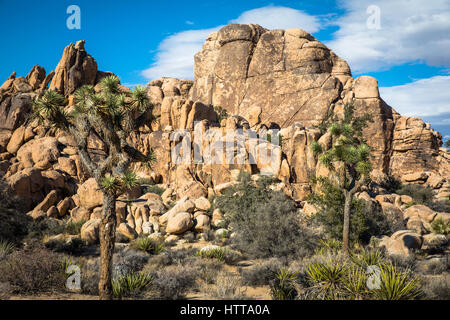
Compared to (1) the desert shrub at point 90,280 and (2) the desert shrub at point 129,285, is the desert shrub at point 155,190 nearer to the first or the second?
(1) the desert shrub at point 90,280

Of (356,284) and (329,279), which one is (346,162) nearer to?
(329,279)

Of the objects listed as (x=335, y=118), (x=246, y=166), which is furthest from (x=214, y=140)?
(x=335, y=118)

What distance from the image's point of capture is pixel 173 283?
31.2ft

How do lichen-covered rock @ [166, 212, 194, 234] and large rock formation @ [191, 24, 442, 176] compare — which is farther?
large rock formation @ [191, 24, 442, 176]

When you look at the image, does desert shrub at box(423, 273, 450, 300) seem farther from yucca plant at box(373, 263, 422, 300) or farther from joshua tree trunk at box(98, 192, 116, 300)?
joshua tree trunk at box(98, 192, 116, 300)

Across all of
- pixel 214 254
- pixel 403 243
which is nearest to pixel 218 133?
pixel 214 254

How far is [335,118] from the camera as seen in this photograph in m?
34.7

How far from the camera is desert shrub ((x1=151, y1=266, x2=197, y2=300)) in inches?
362

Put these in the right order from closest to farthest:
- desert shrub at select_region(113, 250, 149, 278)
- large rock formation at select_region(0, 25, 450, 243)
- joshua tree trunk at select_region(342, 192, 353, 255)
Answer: desert shrub at select_region(113, 250, 149, 278) < joshua tree trunk at select_region(342, 192, 353, 255) < large rock formation at select_region(0, 25, 450, 243)

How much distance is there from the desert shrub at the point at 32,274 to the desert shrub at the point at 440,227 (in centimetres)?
1986

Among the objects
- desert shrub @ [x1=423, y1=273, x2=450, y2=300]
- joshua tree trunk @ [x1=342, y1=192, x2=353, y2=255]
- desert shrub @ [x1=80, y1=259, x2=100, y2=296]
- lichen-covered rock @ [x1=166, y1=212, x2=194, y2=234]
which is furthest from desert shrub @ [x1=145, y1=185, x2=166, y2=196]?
desert shrub @ [x1=423, y1=273, x2=450, y2=300]

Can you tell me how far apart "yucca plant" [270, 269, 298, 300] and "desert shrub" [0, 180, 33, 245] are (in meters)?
13.5

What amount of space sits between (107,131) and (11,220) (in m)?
12.3
